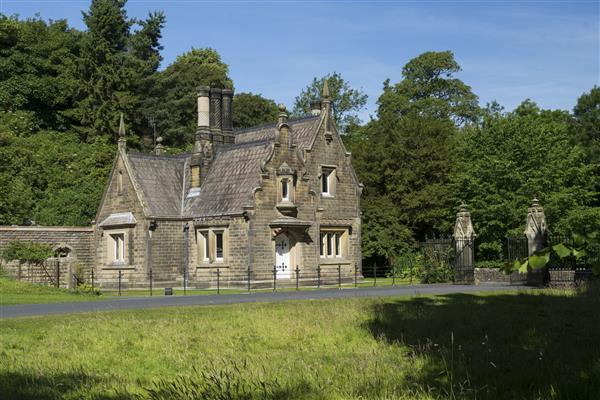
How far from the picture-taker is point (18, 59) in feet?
219

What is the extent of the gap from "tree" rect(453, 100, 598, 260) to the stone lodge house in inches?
307

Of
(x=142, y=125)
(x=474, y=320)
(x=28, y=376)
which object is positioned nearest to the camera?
(x=28, y=376)

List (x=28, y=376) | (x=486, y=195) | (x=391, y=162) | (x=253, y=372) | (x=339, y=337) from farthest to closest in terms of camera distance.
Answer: (x=391, y=162)
(x=486, y=195)
(x=339, y=337)
(x=28, y=376)
(x=253, y=372)

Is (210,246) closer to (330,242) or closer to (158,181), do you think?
(158,181)

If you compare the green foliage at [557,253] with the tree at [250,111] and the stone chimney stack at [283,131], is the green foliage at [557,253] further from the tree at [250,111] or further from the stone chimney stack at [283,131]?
the tree at [250,111]

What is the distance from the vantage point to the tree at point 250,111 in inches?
2815

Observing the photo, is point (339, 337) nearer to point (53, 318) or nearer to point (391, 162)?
point (53, 318)

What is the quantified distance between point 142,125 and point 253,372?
2548 inches

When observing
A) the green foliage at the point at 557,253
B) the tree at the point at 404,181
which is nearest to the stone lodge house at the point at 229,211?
the tree at the point at 404,181

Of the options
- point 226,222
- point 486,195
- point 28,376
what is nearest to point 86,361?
point 28,376

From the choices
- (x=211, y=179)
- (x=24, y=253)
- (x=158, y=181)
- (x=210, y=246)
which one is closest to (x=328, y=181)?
(x=211, y=179)

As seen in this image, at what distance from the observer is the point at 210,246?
38.3 metres

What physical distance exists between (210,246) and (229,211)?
2.18 m

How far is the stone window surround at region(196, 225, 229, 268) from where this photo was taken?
37.4m
